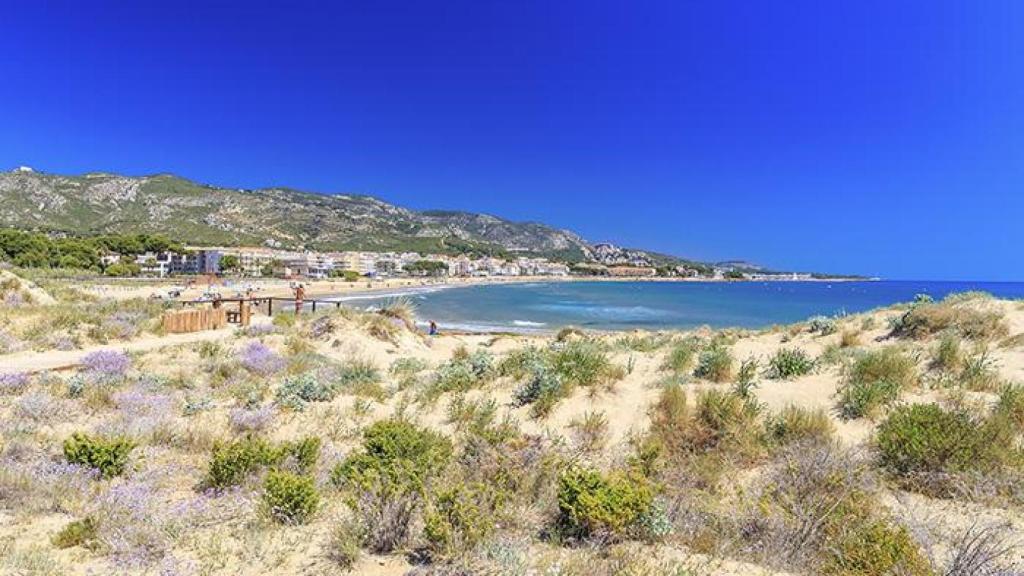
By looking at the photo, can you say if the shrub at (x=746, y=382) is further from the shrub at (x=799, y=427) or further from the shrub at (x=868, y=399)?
the shrub at (x=868, y=399)

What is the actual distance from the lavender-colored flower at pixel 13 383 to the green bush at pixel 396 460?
24.4 ft

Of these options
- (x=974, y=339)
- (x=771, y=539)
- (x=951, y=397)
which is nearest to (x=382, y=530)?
(x=771, y=539)

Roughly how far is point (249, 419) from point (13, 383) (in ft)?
16.3

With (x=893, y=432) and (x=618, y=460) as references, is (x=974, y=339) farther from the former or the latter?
(x=618, y=460)

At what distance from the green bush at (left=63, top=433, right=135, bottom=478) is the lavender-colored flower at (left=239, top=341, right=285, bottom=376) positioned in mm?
5834

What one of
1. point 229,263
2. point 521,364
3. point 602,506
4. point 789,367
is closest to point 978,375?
point 789,367

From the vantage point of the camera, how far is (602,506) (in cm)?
405

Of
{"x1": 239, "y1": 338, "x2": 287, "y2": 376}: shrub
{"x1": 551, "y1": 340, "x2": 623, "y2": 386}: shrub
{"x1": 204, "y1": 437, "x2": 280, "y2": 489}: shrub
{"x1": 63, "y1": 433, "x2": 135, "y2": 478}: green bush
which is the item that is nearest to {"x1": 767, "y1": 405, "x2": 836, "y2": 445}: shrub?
{"x1": 551, "y1": 340, "x2": 623, "y2": 386}: shrub

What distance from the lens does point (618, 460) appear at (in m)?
6.15

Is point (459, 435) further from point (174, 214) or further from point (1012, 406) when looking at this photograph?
point (174, 214)

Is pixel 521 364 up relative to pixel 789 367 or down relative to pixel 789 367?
down

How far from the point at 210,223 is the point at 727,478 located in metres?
175

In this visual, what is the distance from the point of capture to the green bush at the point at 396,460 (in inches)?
177

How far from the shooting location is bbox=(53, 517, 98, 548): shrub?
3.79 meters
